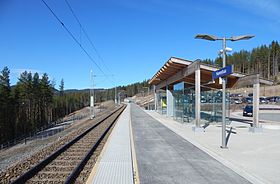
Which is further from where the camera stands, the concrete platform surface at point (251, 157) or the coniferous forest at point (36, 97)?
the coniferous forest at point (36, 97)

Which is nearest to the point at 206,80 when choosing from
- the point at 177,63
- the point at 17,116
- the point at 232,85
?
the point at 232,85

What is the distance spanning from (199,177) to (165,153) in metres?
3.40

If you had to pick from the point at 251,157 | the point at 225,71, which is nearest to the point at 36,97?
the point at 225,71

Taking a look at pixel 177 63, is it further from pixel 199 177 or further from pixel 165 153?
pixel 199 177

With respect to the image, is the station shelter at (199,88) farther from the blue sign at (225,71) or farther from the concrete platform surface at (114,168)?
the concrete platform surface at (114,168)

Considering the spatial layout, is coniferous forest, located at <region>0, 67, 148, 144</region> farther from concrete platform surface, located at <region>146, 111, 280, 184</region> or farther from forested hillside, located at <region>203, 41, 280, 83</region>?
forested hillside, located at <region>203, 41, 280, 83</region>

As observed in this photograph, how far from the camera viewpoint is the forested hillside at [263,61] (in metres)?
112

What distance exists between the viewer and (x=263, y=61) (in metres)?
115

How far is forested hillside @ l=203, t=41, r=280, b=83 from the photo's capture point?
366ft

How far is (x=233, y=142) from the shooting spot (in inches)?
520

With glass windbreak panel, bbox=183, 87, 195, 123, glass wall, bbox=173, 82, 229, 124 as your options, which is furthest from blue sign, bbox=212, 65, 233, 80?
glass windbreak panel, bbox=183, 87, 195, 123

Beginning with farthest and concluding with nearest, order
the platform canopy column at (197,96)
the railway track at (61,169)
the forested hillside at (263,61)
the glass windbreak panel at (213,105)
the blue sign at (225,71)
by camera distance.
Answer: the forested hillside at (263,61) < the glass windbreak panel at (213,105) < the platform canopy column at (197,96) < the blue sign at (225,71) < the railway track at (61,169)

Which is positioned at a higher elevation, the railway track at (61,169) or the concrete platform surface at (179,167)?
the concrete platform surface at (179,167)

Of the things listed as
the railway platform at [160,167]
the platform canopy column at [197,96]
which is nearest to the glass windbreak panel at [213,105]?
the platform canopy column at [197,96]
